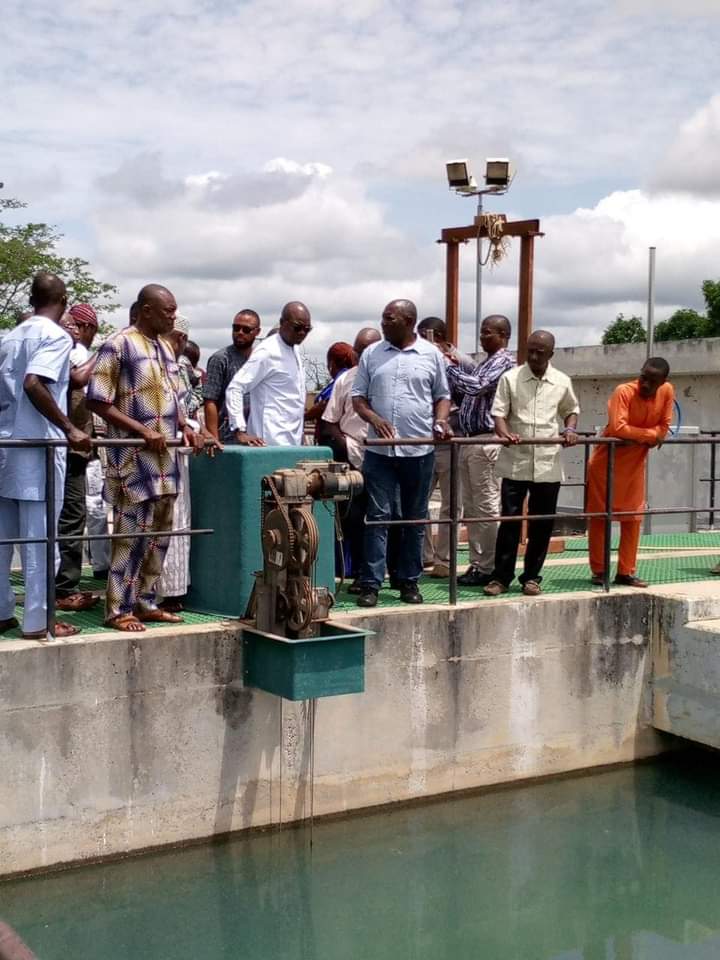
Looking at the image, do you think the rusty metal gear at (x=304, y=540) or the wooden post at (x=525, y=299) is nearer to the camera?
the rusty metal gear at (x=304, y=540)

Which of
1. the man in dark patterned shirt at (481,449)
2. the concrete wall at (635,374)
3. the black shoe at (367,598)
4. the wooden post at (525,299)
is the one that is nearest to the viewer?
the black shoe at (367,598)

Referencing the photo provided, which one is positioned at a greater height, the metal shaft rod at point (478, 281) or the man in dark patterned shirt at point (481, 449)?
the metal shaft rod at point (478, 281)

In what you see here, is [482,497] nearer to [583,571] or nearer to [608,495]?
[608,495]

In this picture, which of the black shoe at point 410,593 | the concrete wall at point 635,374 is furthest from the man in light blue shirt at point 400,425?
the concrete wall at point 635,374

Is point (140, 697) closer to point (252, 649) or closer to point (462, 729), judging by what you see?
point (252, 649)

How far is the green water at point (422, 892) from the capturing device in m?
5.65

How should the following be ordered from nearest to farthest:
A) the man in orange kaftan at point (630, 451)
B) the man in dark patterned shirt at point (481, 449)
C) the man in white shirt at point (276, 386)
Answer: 1. the man in white shirt at point (276, 386)
2. the man in orange kaftan at point (630, 451)
3. the man in dark patterned shirt at point (481, 449)

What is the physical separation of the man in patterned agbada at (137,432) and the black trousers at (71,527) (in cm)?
75

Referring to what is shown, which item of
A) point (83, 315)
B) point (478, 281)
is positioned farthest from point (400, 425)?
point (478, 281)

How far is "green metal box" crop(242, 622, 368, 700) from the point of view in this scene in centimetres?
598

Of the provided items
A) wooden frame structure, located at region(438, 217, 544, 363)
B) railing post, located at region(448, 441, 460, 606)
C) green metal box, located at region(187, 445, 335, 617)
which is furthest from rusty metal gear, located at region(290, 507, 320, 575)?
wooden frame structure, located at region(438, 217, 544, 363)

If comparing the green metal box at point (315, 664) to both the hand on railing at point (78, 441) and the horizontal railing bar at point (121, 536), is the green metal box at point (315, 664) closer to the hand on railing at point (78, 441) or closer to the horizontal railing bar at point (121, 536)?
the horizontal railing bar at point (121, 536)

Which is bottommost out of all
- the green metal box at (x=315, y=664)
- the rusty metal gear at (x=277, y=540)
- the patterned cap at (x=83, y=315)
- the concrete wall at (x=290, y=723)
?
the concrete wall at (x=290, y=723)

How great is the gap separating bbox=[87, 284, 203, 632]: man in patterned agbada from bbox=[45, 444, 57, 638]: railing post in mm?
Result: 413
